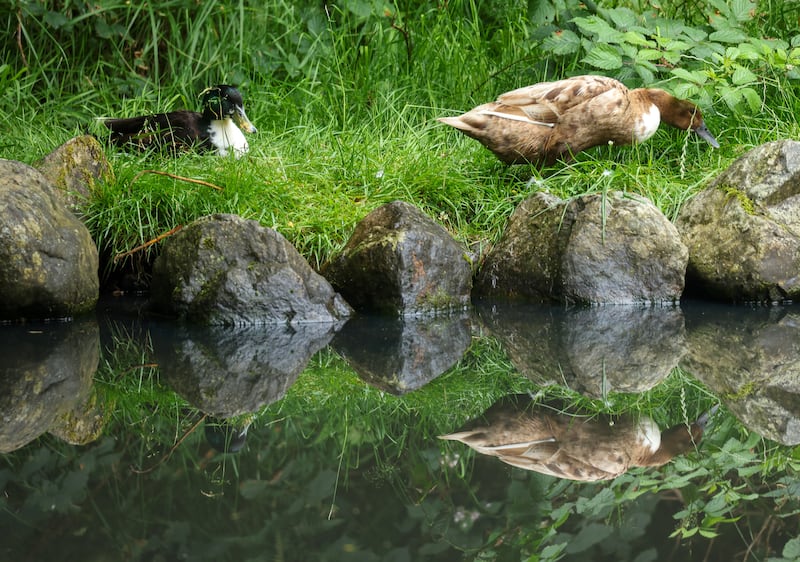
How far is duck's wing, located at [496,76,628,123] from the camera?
5645 mm

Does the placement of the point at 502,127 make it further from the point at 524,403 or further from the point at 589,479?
the point at 589,479

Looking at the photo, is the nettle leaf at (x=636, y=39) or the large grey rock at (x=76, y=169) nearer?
the large grey rock at (x=76, y=169)

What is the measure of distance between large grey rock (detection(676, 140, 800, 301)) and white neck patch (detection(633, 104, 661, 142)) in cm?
52

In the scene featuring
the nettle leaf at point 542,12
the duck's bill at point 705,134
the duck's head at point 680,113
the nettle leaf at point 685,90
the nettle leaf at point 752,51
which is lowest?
the duck's bill at point 705,134

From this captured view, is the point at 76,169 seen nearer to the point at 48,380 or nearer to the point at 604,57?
the point at 48,380

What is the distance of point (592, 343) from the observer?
4.02 meters

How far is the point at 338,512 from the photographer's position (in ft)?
6.95

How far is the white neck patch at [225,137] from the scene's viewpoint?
6.19m

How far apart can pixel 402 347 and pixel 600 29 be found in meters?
2.86

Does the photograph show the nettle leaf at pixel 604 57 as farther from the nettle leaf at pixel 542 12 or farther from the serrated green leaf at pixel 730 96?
the serrated green leaf at pixel 730 96

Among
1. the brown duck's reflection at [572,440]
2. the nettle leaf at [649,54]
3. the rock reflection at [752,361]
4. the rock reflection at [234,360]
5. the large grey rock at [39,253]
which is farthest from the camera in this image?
the nettle leaf at [649,54]

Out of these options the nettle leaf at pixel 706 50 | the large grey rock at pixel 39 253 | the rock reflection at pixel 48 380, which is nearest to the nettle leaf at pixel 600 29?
the nettle leaf at pixel 706 50

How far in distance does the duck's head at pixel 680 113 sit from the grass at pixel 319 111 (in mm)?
128

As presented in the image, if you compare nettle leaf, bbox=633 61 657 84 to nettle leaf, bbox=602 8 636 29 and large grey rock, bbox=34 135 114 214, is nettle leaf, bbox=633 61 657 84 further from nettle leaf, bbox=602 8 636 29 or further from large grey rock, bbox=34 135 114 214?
large grey rock, bbox=34 135 114 214
